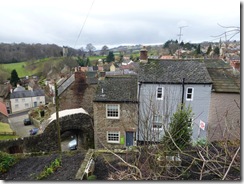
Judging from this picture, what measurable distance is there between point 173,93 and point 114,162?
3760 mm

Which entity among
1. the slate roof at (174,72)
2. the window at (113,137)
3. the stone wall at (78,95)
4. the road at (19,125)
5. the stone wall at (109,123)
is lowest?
the road at (19,125)

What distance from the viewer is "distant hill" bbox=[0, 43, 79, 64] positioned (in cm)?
201

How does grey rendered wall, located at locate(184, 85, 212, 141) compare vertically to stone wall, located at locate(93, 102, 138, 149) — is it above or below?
above

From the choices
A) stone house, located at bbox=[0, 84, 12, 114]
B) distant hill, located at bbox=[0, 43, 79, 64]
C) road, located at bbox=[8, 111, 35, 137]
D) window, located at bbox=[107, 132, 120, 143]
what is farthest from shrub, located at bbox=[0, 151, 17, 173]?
road, located at bbox=[8, 111, 35, 137]

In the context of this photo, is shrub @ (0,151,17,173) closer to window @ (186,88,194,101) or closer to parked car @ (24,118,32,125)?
window @ (186,88,194,101)

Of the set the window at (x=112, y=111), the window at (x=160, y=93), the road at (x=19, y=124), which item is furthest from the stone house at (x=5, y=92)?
the window at (x=160, y=93)

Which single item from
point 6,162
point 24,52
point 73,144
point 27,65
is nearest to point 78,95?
point 73,144

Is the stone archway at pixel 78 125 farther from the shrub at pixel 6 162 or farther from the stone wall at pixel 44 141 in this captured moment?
the shrub at pixel 6 162

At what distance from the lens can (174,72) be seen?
6941 millimetres

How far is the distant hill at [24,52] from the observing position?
2006 millimetres

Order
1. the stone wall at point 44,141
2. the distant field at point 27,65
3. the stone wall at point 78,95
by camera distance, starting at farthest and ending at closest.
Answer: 1. the stone wall at point 78,95
2. the stone wall at point 44,141
3. the distant field at point 27,65

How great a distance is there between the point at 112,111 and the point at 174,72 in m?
2.69

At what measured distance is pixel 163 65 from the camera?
7227 millimetres

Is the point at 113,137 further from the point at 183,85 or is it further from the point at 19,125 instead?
the point at 19,125
